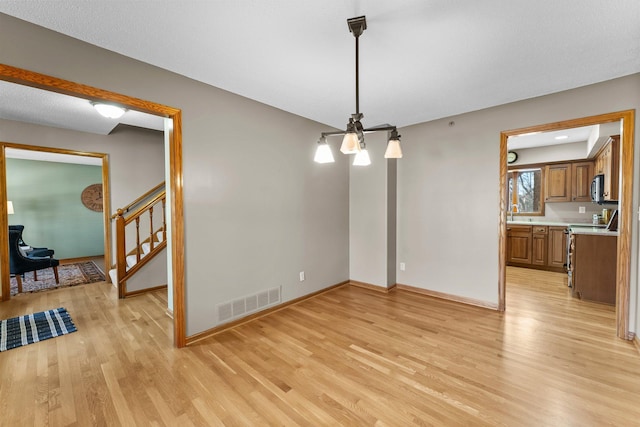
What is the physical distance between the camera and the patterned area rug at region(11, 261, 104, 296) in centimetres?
439

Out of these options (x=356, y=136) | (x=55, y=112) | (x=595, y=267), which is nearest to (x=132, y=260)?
(x=55, y=112)

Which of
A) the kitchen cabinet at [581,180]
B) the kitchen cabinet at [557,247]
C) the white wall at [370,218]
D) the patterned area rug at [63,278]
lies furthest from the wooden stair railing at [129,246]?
the kitchen cabinet at [581,180]

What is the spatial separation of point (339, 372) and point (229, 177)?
2.20m

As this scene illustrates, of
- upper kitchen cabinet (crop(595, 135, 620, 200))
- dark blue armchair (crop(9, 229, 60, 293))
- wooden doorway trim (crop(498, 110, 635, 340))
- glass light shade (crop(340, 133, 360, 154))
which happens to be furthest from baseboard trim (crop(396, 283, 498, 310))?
dark blue armchair (crop(9, 229, 60, 293))

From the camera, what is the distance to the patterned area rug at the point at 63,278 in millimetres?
4391

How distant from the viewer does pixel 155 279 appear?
4.22 m

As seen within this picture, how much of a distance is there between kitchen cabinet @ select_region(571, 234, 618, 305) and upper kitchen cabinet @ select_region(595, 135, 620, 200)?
74cm

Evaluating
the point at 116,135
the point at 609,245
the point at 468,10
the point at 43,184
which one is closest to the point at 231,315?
the point at 468,10

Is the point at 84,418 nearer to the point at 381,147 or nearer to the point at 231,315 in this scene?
the point at 231,315

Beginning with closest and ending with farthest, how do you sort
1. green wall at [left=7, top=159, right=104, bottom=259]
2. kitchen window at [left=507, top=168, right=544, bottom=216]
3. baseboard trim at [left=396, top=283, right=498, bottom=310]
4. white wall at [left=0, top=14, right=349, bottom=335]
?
white wall at [left=0, top=14, right=349, bottom=335] < baseboard trim at [left=396, top=283, right=498, bottom=310] < kitchen window at [left=507, top=168, right=544, bottom=216] < green wall at [left=7, top=159, right=104, bottom=259]

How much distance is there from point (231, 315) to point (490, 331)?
2.83 meters

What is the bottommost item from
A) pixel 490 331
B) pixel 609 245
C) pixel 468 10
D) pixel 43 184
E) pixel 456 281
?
pixel 490 331

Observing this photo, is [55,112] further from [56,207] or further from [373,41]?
[56,207]

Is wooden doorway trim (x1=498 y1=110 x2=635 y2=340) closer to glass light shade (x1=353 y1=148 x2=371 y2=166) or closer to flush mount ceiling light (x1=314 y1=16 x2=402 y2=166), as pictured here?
flush mount ceiling light (x1=314 y1=16 x2=402 y2=166)
